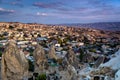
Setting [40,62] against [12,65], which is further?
[40,62]

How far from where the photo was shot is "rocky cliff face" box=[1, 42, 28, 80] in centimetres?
1767

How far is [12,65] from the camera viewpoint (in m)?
17.8

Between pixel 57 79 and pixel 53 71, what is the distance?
3374 mm

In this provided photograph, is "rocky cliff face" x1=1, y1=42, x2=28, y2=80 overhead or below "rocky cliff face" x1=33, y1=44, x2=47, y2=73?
overhead

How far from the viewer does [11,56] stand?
18.0m

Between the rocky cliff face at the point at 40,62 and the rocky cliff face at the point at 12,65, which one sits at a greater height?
the rocky cliff face at the point at 12,65

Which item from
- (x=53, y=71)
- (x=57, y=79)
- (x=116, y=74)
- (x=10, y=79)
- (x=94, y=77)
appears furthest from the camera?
(x=53, y=71)

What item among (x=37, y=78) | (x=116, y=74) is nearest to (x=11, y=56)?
(x=116, y=74)

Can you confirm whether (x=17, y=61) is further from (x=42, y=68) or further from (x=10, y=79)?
(x=42, y=68)

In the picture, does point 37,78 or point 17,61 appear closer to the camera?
point 17,61

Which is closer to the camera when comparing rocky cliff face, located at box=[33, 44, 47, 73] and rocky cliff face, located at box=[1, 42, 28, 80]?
rocky cliff face, located at box=[1, 42, 28, 80]

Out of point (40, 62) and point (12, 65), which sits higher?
point (12, 65)

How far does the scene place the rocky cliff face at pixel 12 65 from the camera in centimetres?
1767

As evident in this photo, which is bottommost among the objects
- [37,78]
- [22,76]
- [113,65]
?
[37,78]
